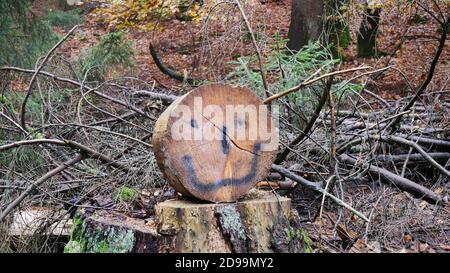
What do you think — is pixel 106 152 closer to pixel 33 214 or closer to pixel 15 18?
pixel 33 214

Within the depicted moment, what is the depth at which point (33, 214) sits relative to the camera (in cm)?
429

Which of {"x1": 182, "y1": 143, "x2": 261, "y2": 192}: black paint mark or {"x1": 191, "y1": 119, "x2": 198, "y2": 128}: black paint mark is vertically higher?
{"x1": 191, "y1": 119, "x2": 198, "y2": 128}: black paint mark

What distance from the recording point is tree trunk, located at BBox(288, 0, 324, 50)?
29.0ft

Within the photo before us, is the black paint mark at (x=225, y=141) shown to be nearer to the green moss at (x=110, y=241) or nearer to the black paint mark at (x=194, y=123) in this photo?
the black paint mark at (x=194, y=123)

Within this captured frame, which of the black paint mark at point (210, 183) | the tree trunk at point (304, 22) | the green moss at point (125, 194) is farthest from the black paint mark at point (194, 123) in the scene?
the tree trunk at point (304, 22)

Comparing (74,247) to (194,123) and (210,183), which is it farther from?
(194,123)

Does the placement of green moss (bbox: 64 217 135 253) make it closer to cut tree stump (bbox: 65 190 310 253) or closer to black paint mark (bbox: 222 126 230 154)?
cut tree stump (bbox: 65 190 310 253)

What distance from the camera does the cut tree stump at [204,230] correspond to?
2965mm

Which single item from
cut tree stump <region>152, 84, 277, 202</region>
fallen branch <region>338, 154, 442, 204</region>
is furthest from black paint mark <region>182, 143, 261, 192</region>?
fallen branch <region>338, 154, 442, 204</region>

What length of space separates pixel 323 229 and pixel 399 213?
23.2 inches

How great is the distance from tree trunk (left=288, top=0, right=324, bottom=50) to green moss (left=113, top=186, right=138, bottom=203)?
5.47 metres

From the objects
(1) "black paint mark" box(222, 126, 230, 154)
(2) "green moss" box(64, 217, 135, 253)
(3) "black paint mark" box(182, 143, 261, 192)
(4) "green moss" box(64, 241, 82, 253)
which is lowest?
(4) "green moss" box(64, 241, 82, 253)

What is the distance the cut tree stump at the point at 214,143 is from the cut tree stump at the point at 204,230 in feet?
0.42

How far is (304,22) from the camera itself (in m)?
9.02
